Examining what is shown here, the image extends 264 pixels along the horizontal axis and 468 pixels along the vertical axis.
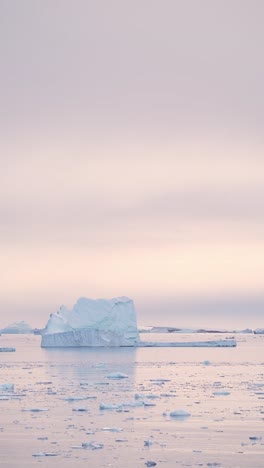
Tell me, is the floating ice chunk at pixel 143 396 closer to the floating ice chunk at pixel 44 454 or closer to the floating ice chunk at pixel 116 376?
the floating ice chunk at pixel 116 376

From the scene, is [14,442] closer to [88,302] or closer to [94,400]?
[94,400]

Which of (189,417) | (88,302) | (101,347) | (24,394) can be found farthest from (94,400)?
(101,347)

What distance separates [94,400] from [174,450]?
7386 mm

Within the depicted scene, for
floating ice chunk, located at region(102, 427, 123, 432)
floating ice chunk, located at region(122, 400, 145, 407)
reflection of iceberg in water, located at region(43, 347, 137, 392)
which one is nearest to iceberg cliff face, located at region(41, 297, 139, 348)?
reflection of iceberg in water, located at region(43, 347, 137, 392)

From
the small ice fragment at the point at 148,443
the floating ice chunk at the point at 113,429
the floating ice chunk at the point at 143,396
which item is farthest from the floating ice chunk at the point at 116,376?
the small ice fragment at the point at 148,443

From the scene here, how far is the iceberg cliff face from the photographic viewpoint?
169ft

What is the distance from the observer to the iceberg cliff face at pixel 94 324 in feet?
169

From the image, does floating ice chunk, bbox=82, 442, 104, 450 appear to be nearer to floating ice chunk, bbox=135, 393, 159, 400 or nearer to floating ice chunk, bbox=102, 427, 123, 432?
floating ice chunk, bbox=102, 427, 123, 432

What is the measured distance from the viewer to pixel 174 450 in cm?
1337

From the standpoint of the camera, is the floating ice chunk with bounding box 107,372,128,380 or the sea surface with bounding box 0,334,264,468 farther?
the floating ice chunk with bounding box 107,372,128,380

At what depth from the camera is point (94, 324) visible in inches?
2055

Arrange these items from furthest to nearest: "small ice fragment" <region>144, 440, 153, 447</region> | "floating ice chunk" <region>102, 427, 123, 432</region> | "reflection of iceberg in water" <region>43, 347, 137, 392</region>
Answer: "reflection of iceberg in water" <region>43, 347, 137, 392</region> < "floating ice chunk" <region>102, 427, 123, 432</region> < "small ice fragment" <region>144, 440, 153, 447</region>

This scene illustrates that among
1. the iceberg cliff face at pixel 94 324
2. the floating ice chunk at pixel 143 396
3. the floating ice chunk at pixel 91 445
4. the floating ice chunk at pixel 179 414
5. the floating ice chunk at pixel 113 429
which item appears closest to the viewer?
the floating ice chunk at pixel 91 445

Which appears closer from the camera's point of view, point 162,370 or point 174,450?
point 174,450
